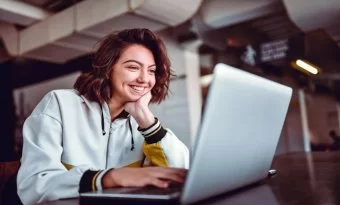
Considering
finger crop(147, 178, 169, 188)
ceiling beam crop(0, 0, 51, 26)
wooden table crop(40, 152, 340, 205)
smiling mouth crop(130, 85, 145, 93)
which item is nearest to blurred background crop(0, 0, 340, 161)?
ceiling beam crop(0, 0, 51, 26)

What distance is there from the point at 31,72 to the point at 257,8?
14.5 ft

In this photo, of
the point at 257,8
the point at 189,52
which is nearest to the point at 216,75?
the point at 257,8

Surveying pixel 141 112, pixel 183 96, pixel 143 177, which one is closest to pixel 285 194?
pixel 143 177

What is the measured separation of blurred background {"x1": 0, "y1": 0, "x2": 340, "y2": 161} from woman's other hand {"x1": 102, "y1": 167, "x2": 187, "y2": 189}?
2700mm

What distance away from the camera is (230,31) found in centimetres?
572

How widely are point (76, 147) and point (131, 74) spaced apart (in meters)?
0.36

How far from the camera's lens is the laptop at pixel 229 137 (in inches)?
21.6

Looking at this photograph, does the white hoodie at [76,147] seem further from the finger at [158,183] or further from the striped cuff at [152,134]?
the finger at [158,183]

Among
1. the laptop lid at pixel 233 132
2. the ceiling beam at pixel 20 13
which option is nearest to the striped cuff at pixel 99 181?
the laptop lid at pixel 233 132

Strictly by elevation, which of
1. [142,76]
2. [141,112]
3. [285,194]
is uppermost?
[142,76]

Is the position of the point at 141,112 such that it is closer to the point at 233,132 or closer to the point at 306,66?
the point at 233,132

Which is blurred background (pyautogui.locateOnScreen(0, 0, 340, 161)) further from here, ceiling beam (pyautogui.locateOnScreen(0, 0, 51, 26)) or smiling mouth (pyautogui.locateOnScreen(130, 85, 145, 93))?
smiling mouth (pyautogui.locateOnScreen(130, 85, 145, 93))

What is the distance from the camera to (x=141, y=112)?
1.13 m

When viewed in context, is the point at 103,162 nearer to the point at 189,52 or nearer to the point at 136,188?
the point at 136,188
